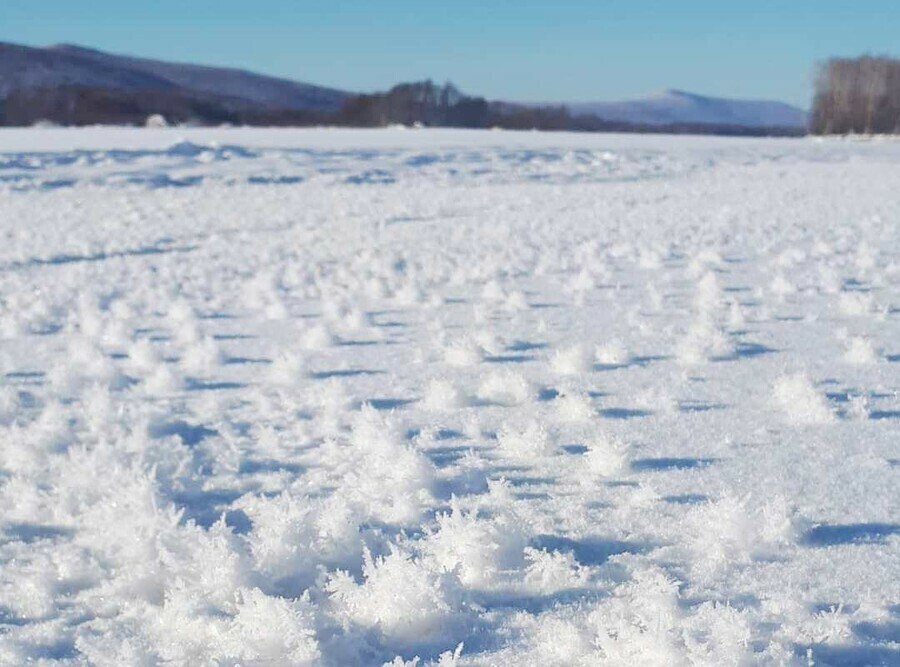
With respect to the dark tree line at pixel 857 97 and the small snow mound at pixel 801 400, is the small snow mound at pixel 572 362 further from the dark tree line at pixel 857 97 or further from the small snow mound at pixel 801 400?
the dark tree line at pixel 857 97

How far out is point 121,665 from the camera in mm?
2521

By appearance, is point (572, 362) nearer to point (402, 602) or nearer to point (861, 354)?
point (861, 354)

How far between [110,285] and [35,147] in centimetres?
1609

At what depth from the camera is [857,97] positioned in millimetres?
62375

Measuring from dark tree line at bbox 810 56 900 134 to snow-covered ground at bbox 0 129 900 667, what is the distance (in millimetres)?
56405

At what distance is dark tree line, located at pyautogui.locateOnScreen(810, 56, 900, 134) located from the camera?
60.9 metres

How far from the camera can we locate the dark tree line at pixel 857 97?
6094cm

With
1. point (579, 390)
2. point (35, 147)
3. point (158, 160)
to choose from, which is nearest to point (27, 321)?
point (579, 390)

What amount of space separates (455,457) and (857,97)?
219 ft

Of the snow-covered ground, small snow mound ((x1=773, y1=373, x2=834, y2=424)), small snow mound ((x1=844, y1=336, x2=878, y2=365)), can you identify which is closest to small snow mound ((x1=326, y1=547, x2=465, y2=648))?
the snow-covered ground

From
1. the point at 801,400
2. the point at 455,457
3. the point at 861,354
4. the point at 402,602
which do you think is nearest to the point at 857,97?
the point at 861,354

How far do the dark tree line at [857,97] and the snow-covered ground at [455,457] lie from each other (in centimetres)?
5640

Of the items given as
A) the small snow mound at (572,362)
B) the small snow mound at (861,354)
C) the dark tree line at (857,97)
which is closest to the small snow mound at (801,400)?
the small snow mound at (861,354)

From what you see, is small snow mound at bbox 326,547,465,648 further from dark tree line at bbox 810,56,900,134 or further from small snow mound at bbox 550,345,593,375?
dark tree line at bbox 810,56,900,134
